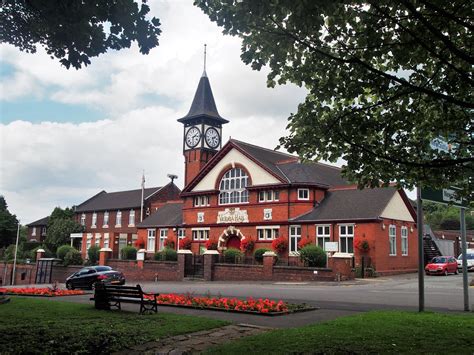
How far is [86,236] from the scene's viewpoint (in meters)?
64.4

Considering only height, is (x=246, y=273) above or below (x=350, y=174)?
below

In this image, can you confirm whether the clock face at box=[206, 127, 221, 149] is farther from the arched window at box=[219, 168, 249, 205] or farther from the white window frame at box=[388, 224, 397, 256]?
the white window frame at box=[388, 224, 397, 256]

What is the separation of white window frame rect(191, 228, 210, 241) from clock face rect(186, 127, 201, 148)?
44.0ft

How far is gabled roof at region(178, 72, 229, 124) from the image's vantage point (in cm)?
5708

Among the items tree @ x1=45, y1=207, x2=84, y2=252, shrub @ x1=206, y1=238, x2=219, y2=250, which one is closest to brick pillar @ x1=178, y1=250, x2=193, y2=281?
shrub @ x1=206, y1=238, x2=219, y2=250

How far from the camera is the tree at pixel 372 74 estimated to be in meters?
6.97

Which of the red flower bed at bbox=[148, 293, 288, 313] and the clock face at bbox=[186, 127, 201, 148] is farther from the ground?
the clock face at bbox=[186, 127, 201, 148]

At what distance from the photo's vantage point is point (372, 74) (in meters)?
7.77

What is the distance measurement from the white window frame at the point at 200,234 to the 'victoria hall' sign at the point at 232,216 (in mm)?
2073

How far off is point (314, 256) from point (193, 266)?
11.3 metres

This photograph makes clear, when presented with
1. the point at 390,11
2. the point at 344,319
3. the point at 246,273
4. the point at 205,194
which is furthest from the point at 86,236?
the point at 390,11

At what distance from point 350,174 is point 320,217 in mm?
28341

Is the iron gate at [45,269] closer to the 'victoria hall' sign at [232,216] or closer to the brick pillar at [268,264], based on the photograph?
the 'victoria hall' sign at [232,216]

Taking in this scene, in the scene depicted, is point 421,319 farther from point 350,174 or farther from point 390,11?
point 390,11
